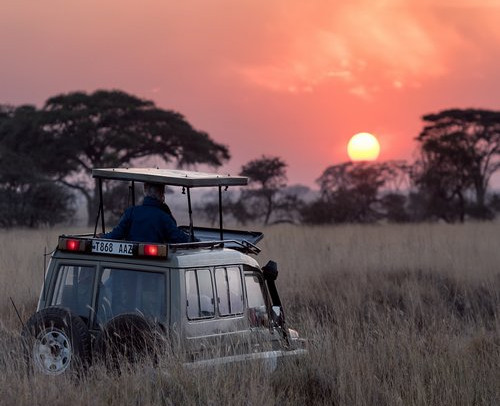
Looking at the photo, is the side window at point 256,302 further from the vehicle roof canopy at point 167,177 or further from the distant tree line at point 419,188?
the distant tree line at point 419,188

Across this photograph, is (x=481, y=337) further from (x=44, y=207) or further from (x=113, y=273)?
(x=44, y=207)

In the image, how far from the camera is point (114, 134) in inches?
1521

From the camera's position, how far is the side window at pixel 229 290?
26.1 ft

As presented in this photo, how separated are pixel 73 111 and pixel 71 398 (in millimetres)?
32481

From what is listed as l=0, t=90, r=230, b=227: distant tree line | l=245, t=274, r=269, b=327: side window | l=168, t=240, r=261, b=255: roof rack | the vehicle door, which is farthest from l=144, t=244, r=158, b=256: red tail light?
l=0, t=90, r=230, b=227: distant tree line

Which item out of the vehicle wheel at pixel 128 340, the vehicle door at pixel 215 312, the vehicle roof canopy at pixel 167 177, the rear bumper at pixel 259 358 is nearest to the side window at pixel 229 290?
the vehicle door at pixel 215 312

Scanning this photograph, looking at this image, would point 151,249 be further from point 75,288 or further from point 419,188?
point 419,188

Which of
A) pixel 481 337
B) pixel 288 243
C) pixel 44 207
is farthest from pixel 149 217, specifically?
pixel 44 207

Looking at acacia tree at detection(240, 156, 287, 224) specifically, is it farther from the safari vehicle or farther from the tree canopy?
the safari vehicle

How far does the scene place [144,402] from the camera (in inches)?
286

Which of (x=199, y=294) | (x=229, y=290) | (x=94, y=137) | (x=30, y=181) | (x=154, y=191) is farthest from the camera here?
(x=94, y=137)

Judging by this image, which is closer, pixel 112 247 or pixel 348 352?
pixel 112 247

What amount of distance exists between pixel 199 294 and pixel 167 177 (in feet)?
3.55

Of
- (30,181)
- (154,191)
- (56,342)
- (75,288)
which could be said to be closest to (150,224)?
(154,191)
